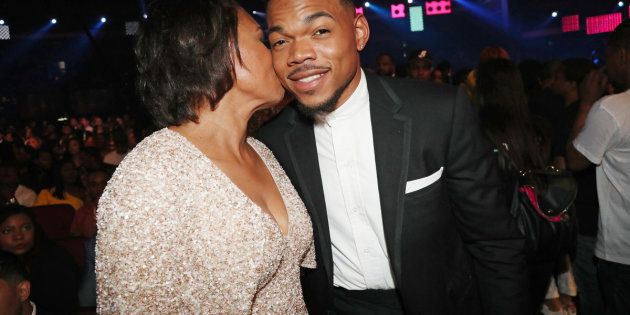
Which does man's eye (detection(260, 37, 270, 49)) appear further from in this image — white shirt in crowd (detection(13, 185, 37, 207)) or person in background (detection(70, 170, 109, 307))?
white shirt in crowd (detection(13, 185, 37, 207))

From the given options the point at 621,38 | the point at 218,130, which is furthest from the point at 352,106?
the point at 621,38

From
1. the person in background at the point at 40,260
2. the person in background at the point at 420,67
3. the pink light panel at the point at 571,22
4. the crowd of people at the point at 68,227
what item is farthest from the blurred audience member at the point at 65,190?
the pink light panel at the point at 571,22

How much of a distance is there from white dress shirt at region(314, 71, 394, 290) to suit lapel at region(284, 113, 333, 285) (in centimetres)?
6

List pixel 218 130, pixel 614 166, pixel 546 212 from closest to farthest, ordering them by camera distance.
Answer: pixel 218 130
pixel 546 212
pixel 614 166

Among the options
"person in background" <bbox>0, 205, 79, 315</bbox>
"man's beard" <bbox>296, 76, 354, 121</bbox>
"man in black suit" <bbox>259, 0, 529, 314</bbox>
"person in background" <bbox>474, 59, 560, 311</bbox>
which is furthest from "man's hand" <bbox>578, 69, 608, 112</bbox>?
"person in background" <bbox>0, 205, 79, 315</bbox>

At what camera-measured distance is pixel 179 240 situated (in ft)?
5.13

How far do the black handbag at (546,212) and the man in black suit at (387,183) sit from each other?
0.48m

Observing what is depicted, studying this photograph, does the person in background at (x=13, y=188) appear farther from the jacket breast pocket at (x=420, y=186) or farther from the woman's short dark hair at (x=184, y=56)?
the jacket breast pocket at (x=420, y=186)

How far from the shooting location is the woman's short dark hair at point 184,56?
1.69 meters

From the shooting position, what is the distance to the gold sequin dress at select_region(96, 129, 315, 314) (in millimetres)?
1508

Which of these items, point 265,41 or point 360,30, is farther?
point 360,30

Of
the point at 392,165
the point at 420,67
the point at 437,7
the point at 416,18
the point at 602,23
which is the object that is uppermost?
the point at 437,7

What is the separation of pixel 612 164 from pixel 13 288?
3726 millimetres

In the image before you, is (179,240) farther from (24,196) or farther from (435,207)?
(24,196)
